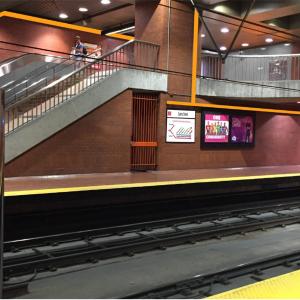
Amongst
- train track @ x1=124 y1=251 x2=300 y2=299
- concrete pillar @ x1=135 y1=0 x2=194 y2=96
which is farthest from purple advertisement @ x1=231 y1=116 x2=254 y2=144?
train track @ x1=124 y1=251 x2=300 y2=299

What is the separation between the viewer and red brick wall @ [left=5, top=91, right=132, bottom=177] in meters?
11.5

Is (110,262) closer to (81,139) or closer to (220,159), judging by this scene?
(81,139)

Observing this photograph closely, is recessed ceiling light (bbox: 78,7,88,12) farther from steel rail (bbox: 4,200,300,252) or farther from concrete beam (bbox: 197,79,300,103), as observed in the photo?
steel rail (bbox: 4,200,300,252)

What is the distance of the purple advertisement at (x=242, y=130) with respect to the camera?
54.2 feet

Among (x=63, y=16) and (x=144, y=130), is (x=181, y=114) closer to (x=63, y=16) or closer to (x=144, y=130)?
(x=144, y=130)

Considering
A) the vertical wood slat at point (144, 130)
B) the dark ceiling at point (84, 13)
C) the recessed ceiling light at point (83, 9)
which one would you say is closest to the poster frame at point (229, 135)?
the vertical wood slat at point (144, 130)

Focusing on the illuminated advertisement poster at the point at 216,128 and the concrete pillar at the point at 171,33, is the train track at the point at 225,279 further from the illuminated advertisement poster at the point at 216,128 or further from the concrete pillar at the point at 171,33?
the illuminated advertisement poster at the point at 216,128

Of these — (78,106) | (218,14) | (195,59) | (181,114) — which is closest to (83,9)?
(218,14)

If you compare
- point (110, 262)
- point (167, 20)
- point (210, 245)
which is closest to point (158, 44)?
point (167, 20)

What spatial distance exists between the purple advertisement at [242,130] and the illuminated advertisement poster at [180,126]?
226 cm

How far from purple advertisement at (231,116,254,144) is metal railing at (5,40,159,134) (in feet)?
14.4

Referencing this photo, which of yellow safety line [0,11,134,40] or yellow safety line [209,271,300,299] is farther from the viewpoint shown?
yellow safety line [0,11,134,40]

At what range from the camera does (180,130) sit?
1473cm

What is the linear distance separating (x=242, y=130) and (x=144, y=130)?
4716 mm
